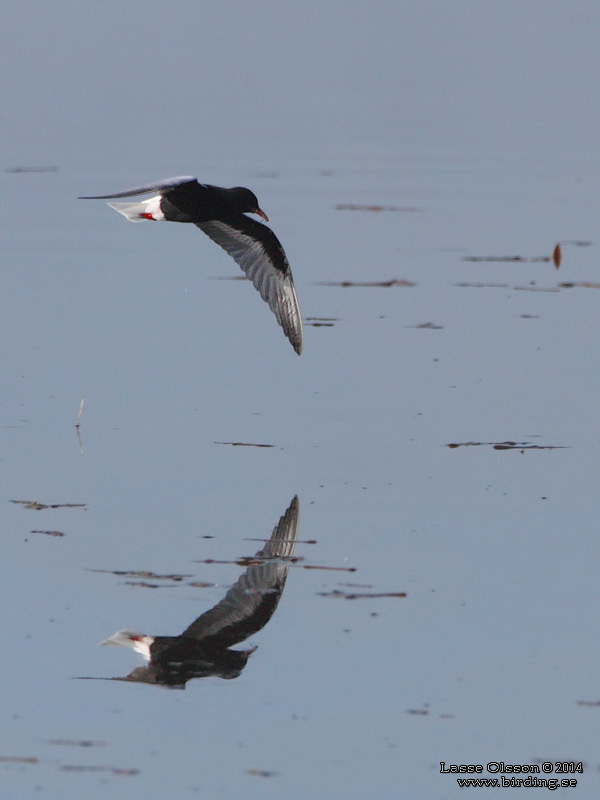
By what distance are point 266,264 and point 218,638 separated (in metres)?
4.36

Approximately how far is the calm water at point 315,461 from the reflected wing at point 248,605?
2.5 inches

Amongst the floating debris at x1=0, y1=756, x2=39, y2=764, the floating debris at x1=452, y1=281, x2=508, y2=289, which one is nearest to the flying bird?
the floating debris at x1=452, y1=281, x2=508, y2=289

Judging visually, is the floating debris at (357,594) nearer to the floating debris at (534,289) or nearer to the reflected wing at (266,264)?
the reflected wing at (266,264)

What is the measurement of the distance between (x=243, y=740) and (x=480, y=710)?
819 mm

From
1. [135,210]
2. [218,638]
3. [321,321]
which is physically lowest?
[218,638]

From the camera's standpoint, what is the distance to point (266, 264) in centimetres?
976

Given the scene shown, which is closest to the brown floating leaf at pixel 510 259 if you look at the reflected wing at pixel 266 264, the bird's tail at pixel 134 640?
the reflected wing at pixel 266 264

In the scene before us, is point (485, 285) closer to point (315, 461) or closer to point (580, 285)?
point (580, 285)

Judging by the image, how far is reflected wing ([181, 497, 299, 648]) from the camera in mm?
5750

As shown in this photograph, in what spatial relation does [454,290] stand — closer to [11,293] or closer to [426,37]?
[11,293]

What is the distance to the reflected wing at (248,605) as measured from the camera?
5750 millimetres

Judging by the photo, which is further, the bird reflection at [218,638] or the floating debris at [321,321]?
the floating debris at [321,321]

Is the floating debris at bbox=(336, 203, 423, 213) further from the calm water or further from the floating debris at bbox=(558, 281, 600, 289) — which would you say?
the floating debris at bbox=(558, 281, 600, 289)

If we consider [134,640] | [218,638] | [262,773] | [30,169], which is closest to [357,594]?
[218,638]
